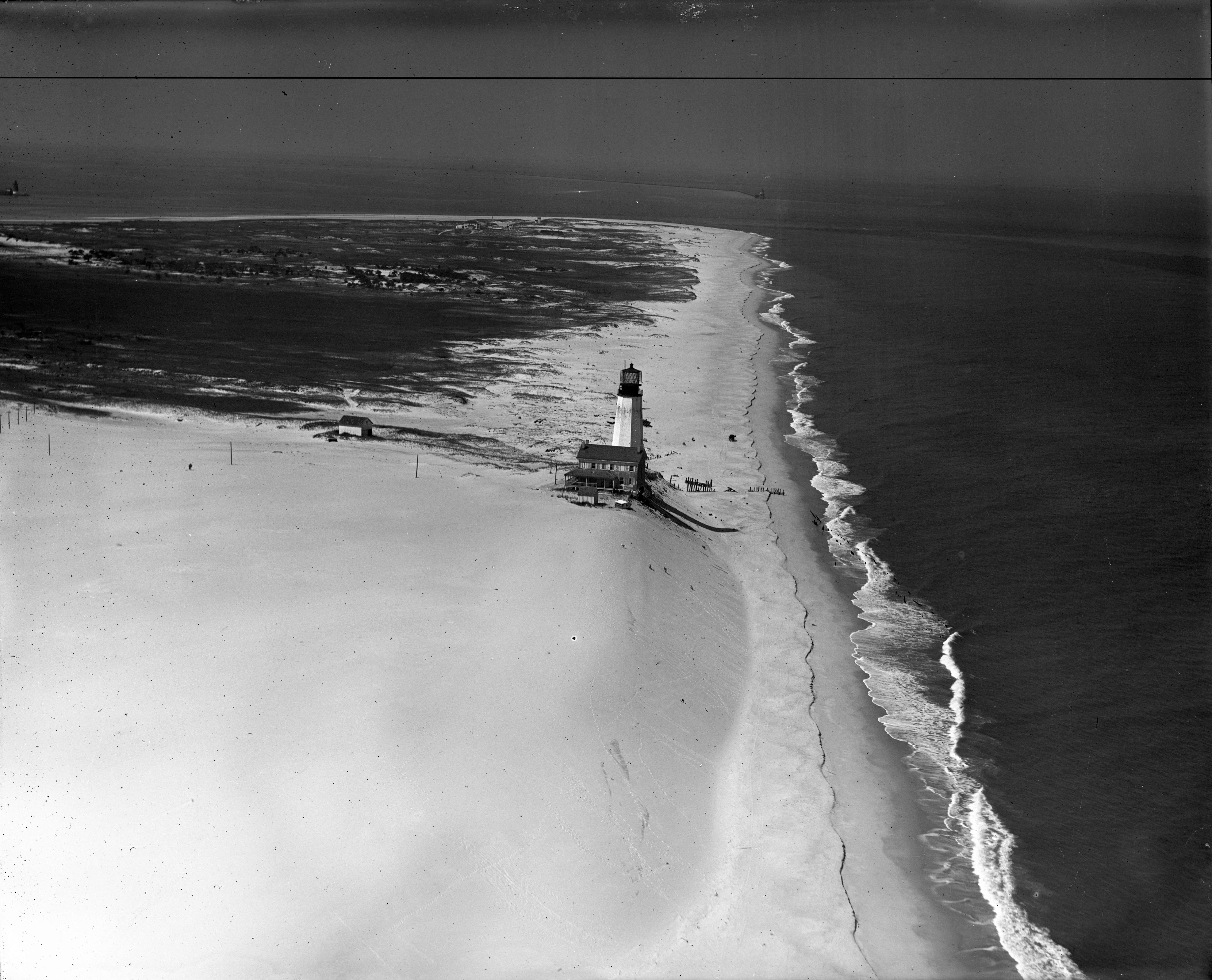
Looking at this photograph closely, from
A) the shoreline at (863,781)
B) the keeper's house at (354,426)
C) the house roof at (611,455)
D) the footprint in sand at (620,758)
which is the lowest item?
the shoreline at (863,781)

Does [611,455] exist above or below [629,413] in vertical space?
below

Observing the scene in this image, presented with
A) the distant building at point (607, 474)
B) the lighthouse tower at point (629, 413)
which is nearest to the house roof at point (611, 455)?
the distant building at point (607, 474)

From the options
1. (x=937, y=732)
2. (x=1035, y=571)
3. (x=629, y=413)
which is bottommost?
(x=937, y=732)

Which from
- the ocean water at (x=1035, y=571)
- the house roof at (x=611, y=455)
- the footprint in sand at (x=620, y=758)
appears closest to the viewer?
the ocean water at (x=1035, y=571)

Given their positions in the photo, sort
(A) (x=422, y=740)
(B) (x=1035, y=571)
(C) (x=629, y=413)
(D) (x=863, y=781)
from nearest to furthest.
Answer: (A) (x=422, y=740) < (D) (x=863, y=781) < (B) (x=1035, y=571) < (C) (x=629, y=413)

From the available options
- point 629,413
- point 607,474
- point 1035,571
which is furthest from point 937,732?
point 629,413

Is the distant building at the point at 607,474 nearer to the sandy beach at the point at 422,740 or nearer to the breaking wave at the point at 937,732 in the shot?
the sandy beach at the point at 422,740

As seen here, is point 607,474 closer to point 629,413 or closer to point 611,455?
point 611,455

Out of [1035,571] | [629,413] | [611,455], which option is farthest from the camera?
[629,413]

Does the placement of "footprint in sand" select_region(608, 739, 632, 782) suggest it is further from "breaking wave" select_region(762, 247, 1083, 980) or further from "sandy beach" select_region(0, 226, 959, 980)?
"breaking wave" select_region(762, 247, 1083, 980)
